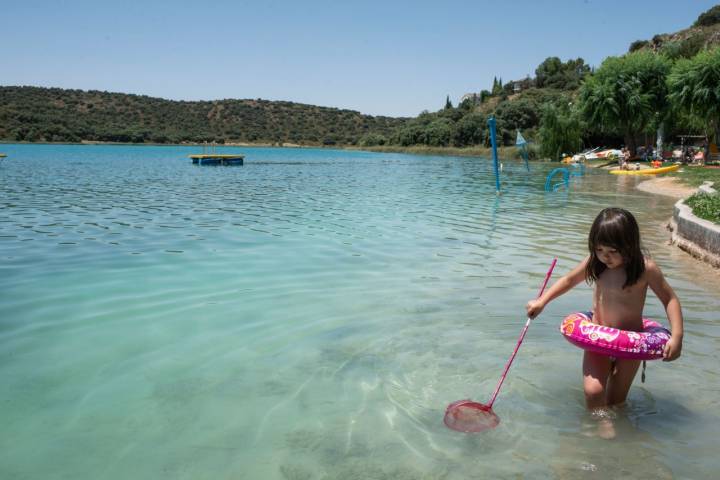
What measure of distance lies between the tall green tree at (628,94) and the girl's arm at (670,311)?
52073 mm

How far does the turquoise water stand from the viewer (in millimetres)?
3877

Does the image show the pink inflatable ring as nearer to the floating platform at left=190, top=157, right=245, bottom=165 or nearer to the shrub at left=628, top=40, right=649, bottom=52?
the floating platform at left=190, top=157, right=245, bottom=165

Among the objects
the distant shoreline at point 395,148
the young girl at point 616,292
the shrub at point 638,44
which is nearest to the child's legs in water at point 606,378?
the young girl at point 616,292

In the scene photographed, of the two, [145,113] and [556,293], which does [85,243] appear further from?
[145,113]

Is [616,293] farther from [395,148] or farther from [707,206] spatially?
[395,148]

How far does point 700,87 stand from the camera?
1642 inches

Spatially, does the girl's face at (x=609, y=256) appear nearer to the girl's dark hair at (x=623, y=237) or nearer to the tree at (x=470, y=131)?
the girl's dark hair at (x=623, y=237)

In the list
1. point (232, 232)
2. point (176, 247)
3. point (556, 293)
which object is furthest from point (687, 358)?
point (232, 232)

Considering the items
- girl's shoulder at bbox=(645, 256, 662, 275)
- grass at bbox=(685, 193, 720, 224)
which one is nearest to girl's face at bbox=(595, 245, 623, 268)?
girl's shoulder at bbox=(645, 256, 662, 275)

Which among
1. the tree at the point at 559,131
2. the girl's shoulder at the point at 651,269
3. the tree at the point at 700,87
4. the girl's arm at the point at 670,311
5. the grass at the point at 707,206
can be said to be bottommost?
the grass at the point at 707,206

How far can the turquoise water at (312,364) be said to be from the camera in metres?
3.88

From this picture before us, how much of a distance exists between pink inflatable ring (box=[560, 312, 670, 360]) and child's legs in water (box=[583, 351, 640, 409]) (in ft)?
0.78

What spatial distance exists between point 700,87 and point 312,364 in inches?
1791

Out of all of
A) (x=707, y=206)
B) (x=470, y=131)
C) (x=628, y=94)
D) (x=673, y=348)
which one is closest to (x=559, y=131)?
(x=628, y=94)
